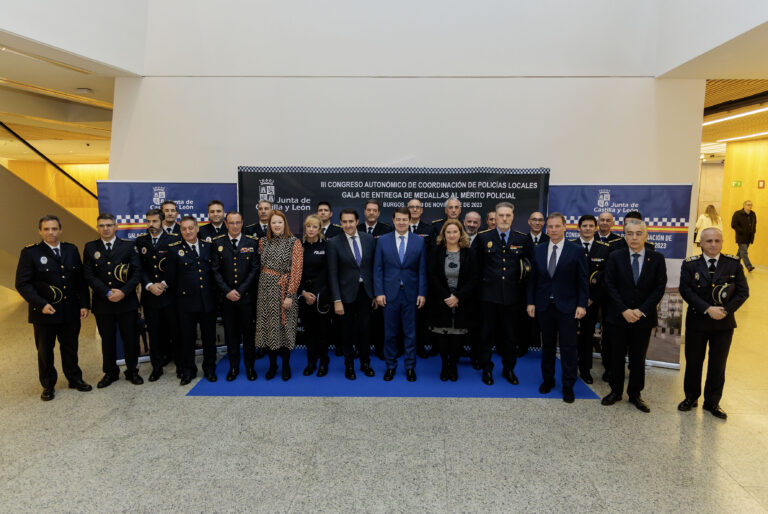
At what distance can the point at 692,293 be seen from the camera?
348 cm

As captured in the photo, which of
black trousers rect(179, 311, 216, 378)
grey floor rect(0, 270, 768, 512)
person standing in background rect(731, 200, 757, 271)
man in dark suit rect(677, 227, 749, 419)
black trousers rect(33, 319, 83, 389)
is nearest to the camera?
grey floor rect(0, 270, 768, 512)

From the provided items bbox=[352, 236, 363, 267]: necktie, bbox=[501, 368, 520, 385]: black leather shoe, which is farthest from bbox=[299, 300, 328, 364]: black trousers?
bbox=[501, 368, 520, 385]: black leather shoe

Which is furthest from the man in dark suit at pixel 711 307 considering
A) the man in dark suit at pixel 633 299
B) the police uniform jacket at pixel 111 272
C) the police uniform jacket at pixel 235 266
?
the police uniform jacket at pixel 111 272

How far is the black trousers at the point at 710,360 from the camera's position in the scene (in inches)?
137

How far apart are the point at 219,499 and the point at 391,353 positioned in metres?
2.13

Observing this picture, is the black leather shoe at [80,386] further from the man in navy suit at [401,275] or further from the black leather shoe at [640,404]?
the black leather shoe at [640,404]

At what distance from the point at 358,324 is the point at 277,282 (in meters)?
0.97

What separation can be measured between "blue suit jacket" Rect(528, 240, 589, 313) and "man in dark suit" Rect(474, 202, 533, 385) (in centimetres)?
25

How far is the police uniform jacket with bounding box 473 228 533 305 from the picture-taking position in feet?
13.3

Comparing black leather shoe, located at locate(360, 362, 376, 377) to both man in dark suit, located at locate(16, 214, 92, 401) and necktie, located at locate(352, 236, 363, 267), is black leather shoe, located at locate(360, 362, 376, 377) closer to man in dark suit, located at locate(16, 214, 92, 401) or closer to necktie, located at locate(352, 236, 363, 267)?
necktie, located at locate(352, 236, 363, 267)

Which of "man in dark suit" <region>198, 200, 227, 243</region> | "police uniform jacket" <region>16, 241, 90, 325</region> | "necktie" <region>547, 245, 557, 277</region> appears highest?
"man in dark suit" <region>198, 200, 227, 243</region>

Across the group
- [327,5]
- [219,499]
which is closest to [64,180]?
[327,5]

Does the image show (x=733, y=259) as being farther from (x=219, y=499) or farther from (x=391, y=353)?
(x=219, y=499)

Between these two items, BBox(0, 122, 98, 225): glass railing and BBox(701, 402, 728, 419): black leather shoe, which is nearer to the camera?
BBox(701, 402, 728, 419): black leather shoe
